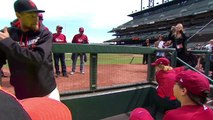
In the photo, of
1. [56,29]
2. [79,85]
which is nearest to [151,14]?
[56,29]

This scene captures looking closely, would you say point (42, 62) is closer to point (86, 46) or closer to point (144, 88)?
point (86, 46)

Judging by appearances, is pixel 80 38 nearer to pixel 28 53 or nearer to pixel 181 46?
pixel 181 46

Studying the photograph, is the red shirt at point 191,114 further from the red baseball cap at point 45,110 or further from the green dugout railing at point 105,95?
the green dugout railing at point 105,95

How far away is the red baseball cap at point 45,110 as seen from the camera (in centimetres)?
82

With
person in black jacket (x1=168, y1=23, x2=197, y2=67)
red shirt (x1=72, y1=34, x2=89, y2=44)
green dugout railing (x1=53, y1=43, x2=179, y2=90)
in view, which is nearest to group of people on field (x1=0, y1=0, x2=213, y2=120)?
green dugout railing (x1=53, y1=43, x2=179, y2=90)

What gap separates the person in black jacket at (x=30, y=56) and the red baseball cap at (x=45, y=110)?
3.79 feet

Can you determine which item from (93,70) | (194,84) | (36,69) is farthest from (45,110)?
(93,70)

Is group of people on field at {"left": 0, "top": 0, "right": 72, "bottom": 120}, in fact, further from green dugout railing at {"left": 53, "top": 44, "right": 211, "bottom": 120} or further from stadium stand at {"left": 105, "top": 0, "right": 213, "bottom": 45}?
stadium stand at {"left": 105, "top": 0, "right": 213, "bottom": 45}

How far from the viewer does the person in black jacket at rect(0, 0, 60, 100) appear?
2068 millimetres

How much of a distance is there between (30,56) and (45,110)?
1251 mm

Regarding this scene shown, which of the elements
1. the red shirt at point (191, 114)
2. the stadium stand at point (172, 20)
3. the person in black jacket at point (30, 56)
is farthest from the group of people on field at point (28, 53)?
the stadium stand at point (172, 20)

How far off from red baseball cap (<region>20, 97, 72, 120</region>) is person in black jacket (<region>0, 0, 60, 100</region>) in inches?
45.5

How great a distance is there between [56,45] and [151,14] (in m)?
52.4

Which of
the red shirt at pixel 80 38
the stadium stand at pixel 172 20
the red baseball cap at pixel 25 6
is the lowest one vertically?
the red shirt at pixel 80 38
